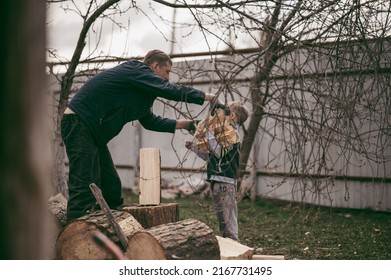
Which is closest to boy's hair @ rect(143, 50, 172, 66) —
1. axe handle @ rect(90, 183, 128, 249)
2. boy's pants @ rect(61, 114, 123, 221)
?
boy's pants @ rect(61, 114, 123, 221)

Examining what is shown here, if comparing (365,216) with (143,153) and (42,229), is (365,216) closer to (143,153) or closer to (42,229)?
(143,153)

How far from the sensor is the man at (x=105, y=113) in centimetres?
445

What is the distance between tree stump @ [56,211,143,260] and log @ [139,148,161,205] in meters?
0.78

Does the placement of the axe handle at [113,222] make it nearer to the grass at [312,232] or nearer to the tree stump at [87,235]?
the tree stump at [87,235]

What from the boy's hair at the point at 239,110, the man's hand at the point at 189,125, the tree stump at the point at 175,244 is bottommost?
the tree stump at the point at 175,244

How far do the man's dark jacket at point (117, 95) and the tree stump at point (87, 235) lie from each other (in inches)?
26.0

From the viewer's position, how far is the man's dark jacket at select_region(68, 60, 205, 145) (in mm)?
4543

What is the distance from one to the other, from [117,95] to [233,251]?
4.72 feet

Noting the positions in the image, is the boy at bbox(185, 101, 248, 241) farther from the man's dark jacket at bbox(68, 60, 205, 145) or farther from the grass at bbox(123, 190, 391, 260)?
the man's dark jacket at bbox(68, 60, 205, 145)

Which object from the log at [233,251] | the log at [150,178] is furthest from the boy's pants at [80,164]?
the log at [233,251]

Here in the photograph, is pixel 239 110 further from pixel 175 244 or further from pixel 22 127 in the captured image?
pixel 22 127

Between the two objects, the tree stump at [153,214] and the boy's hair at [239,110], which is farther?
the boy's hair at [239,110]

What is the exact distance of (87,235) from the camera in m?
4.19

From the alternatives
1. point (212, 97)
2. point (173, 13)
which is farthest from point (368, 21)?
point (173, 13)
